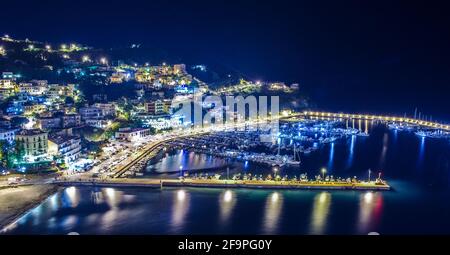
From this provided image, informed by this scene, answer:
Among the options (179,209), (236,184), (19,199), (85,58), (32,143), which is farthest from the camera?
(85,58)

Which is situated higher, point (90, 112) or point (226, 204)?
point (90, 112)

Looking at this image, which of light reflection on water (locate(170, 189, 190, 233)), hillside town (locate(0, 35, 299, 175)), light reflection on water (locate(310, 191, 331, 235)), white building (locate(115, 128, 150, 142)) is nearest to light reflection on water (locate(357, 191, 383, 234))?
light reflection on water (locate(310, 191, 331, 235))

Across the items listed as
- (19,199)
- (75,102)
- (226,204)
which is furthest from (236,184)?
(75,102)

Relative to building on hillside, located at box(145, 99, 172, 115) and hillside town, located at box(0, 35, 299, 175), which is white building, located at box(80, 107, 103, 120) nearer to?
hillside town, located at box(0, 35, 299, 175)

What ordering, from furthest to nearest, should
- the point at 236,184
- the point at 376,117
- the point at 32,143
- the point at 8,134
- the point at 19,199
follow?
the point at 376,117 < the point at 8,134 < the point at 32,143 < the point at 236,184 < the point at 19,199

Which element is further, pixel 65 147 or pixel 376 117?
pixel 376 117

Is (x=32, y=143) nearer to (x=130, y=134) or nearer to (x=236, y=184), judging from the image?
(x=130, y=134)
